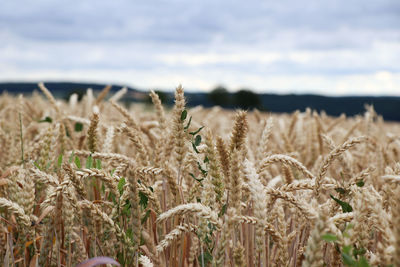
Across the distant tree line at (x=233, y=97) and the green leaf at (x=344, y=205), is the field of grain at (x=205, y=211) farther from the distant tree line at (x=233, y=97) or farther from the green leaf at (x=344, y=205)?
the distant tree line at (x=233, y=97)

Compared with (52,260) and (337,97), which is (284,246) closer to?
(52,260)

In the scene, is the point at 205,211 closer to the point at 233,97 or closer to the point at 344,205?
the point at 344,205

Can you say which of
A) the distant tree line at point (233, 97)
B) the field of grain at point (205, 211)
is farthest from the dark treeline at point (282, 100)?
the field of grain at point (205, 211)

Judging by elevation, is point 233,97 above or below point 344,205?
below

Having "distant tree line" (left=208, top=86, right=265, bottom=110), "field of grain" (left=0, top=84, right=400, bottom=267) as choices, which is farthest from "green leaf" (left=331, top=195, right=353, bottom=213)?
"distant tree line" (left=208, top=86, right=265, bottom=110)

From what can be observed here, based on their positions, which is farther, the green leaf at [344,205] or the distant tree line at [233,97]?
the distant tree line at [233,97]

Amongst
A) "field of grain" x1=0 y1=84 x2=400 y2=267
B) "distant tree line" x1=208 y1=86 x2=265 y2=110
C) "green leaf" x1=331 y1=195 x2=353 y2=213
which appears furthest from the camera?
"distant tree line" x1=208 y1=86 x2=265 y2=110

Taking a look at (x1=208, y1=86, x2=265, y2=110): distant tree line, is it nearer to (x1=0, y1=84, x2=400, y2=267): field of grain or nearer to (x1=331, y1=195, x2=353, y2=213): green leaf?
(x1=0, y1=84, x2=400, y2=267): field of grain

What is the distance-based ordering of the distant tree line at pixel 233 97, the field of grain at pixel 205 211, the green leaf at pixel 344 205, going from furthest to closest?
1. the distant tree line at pixel 233 97
2. the green leaf at pixel 344 205
3. the field of grain at pixel 205 211

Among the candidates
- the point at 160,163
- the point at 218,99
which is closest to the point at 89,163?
the point at 160,163

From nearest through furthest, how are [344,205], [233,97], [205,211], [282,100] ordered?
[205,211] → [344,205] → [233,97] → [282,100]

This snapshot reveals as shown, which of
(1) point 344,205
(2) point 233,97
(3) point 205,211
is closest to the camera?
(3) point 205,211

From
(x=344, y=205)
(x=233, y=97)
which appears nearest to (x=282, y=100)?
(x=233, y=97)

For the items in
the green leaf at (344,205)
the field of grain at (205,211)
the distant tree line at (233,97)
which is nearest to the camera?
the field of grain at (205,211)
